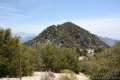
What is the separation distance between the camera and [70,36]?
91.2 metres

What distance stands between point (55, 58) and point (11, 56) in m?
6.05

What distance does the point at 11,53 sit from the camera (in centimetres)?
2603

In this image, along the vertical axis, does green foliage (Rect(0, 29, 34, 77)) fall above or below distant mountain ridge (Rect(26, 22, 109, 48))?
below

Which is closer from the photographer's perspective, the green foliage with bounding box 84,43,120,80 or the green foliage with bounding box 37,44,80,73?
the green foliage with bounding box 84,43,120,80

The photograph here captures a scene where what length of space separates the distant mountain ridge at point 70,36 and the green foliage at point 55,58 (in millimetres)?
51120

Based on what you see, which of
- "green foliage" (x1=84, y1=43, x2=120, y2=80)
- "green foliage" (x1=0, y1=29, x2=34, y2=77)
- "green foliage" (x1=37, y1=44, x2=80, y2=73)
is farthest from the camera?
"green foliage" (x1=37, y1=44, x2=80, y2=73)

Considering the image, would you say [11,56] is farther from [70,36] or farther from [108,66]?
[70,36]

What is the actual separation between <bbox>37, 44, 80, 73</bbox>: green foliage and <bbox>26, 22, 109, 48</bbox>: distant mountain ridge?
168 ft

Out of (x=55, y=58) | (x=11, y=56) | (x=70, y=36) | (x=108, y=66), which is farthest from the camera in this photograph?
(x=70, y=36)

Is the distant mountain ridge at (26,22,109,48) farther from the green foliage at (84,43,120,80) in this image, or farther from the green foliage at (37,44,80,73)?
the green foliage at (84,43,120,80)

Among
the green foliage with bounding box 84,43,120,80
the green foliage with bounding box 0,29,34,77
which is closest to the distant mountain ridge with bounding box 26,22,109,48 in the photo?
the green foliage with bounding box 0,29,34,77

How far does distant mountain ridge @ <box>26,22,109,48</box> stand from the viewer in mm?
86706

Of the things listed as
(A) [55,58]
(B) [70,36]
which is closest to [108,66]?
(A) [55,58]

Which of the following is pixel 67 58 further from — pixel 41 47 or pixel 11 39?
pixel 11 39
